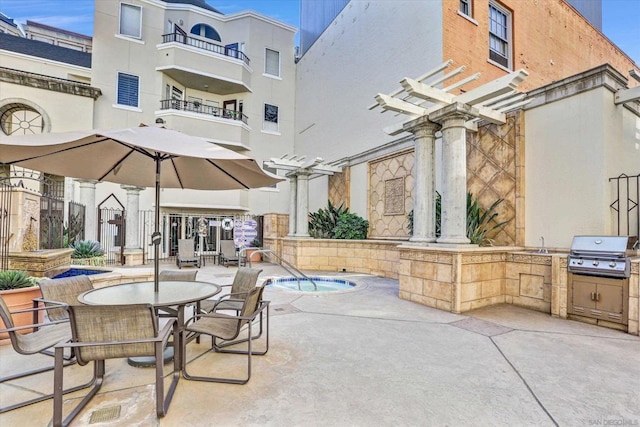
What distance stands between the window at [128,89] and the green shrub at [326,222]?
914cm

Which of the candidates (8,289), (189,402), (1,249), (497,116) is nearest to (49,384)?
(189,402)

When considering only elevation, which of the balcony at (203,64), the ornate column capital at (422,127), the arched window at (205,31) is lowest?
the ornate column capital at (422,127)

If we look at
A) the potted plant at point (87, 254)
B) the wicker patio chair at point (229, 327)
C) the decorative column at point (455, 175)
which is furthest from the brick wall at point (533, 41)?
the potted plant at point (87, 254)

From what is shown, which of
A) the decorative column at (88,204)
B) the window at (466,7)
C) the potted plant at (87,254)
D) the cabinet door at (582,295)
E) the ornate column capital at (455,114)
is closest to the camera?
the cabinet door at (582,295)

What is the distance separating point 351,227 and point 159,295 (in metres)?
7.60

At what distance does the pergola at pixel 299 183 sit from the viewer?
10.6 meters

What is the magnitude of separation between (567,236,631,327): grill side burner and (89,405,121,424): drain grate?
5.72 m

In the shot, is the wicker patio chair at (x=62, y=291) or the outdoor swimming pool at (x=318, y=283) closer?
the wicker patio chair at (x=62, y=291)

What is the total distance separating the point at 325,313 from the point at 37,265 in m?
4.51

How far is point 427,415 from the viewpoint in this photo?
2396mm

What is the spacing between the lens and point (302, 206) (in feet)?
35.8

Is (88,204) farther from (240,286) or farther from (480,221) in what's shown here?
(480,221)

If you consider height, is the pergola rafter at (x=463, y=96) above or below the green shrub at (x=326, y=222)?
above

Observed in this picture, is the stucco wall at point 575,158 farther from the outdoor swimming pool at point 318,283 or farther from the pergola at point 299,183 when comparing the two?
the pergola at point 299,183
